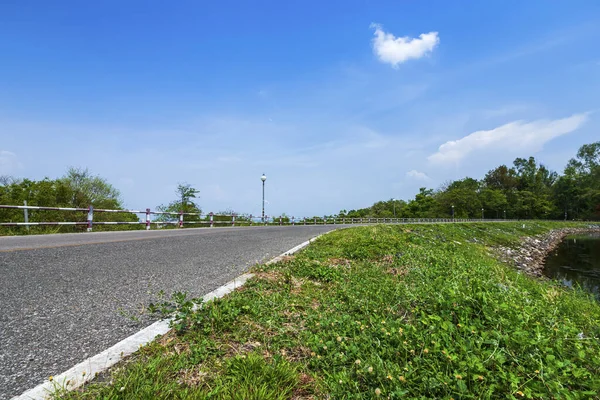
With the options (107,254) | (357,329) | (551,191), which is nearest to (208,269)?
(107,254)

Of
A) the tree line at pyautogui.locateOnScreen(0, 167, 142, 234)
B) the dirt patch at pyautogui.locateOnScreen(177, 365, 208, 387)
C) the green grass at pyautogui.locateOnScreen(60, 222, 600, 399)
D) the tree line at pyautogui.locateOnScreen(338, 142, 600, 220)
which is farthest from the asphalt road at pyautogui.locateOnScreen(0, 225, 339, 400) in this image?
the tree line at pyautogui.locateOnScreen(338, 142, 600, 220)

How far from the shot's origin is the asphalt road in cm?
229

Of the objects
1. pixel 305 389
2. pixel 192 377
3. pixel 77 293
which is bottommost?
pixel 305 389

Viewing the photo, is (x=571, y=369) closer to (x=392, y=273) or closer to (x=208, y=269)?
(x=392, y=273)

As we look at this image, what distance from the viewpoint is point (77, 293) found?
368 centimetres

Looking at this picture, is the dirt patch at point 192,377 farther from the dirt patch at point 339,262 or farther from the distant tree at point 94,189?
the distant tree at point 94,189

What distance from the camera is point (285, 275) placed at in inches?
185

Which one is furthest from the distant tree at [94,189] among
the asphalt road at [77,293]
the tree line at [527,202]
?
the tree line at [527,202]

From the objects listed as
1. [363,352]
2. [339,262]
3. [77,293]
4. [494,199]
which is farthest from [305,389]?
[494,199]

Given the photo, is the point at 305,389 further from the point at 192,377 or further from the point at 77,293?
the point at 77,293

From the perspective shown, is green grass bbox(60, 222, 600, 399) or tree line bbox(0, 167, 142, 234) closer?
green grass bbox(60, 222, 600, 399)

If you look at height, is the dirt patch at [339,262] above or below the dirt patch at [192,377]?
above

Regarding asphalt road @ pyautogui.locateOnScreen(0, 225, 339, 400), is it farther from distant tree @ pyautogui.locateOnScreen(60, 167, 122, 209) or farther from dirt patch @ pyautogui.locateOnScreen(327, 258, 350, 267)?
distant tree @ pyautogui.locateOnScreen(60, 167, 122, 209)

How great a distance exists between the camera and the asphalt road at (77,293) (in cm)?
229
